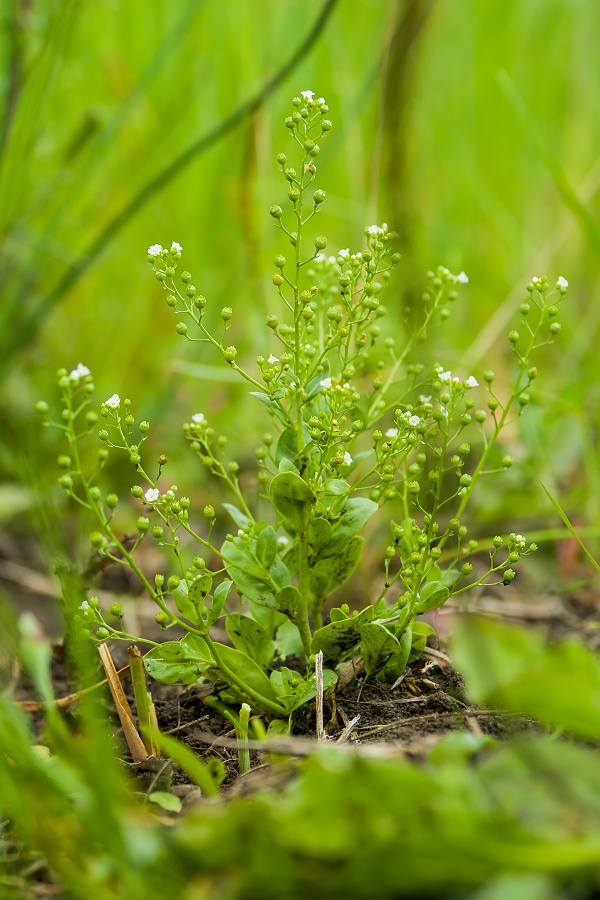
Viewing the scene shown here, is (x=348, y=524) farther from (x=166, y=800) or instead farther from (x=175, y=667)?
(x=166, y=800)

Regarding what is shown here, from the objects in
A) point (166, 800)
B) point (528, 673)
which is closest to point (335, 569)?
point (166, 800)

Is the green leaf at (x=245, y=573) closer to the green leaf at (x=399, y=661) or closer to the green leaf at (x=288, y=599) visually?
the green leaf at (x=288, y=599)

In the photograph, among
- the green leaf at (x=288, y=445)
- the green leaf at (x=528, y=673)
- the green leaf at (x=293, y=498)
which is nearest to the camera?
the green leaf at (x=528, y=673)

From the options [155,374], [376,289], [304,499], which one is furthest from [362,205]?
[304,499]

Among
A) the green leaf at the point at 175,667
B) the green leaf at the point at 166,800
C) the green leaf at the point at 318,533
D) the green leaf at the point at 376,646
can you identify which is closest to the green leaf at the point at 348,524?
the green leaf at the point at 318,533

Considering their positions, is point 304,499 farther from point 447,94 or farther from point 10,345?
point 447,94

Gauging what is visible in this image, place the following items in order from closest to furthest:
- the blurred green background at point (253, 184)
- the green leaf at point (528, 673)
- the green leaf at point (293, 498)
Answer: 1. the green leaf at point (528, 673)
2. the green leaf at point (293, 498)
3. the blurred green background at point (253, 184)
